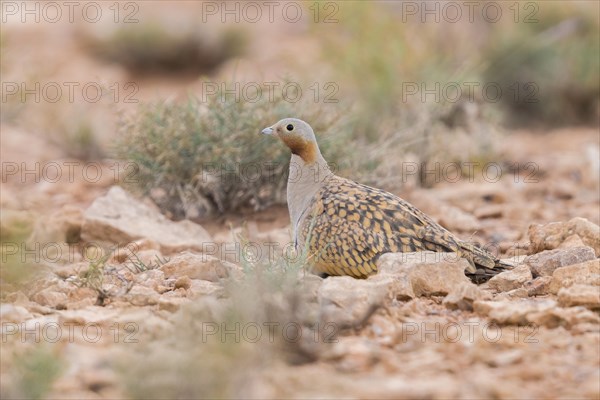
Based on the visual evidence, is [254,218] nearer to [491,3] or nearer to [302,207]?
[302,207]

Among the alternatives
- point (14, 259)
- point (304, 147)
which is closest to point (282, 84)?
point (304, 147)

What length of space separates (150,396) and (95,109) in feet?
32.0

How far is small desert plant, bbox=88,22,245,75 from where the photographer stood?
17297 millimetres

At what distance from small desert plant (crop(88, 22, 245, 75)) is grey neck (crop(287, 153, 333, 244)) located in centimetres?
1177

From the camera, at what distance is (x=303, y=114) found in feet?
25.0

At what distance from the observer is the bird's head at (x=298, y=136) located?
5820 mm

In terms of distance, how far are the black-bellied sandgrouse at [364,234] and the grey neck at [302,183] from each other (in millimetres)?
59

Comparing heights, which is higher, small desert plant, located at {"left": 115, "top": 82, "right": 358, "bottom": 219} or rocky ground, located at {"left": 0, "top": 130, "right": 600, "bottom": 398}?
small desert plant, located at {"left": 115, "top": 82, "right": 358, "bottom": 219}

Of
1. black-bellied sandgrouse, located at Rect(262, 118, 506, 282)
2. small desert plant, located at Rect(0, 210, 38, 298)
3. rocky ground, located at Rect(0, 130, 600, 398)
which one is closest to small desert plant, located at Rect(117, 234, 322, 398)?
rocky ground, located at Rect(0, 130, 600, 398)

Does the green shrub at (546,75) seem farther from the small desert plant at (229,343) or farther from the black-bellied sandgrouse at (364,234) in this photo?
the small desert plant at (229,343)

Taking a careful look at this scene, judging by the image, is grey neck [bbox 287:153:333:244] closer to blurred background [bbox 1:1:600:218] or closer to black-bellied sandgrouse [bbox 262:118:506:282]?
black-bellied sandgrouse [bbox 262:118:506:282]

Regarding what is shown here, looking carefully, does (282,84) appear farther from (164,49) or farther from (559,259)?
(164,49)

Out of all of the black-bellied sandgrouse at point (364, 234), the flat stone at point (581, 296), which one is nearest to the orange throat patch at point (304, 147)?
the black-bellied sandgrouse at point (364, 234)

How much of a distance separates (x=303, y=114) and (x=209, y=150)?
2.61ft
